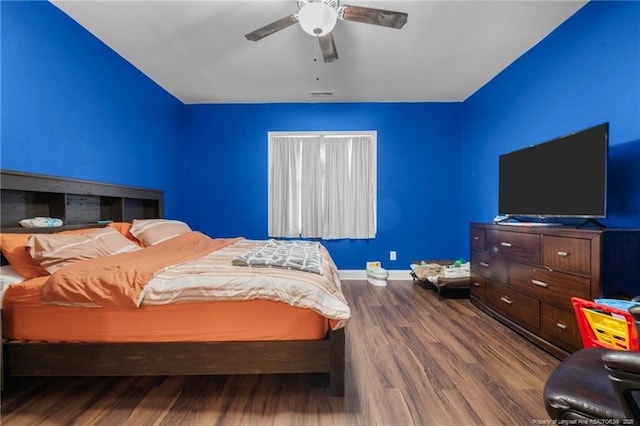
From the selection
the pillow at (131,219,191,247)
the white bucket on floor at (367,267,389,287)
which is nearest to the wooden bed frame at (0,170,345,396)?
the pillow at (131,219,191,247)

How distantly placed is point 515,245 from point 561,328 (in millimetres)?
678

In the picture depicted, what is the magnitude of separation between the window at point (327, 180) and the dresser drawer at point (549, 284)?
2.04 m

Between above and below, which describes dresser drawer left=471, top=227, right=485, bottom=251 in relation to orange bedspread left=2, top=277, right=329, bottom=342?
above

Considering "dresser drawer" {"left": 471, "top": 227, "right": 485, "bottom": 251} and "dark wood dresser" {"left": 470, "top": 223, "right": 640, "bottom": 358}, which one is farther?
"dresser drawer" {"left": 471, "top": 227, "right": 485, "bottom": 251}

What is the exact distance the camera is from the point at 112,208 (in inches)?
108

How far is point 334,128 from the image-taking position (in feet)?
13.3

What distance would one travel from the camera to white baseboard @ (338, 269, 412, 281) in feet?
13.3

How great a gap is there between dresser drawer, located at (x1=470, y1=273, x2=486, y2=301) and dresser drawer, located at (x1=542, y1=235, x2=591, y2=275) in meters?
0.91

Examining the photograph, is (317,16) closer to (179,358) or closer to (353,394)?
(179,358)

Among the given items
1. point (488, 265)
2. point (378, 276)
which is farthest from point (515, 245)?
point (378, 276)

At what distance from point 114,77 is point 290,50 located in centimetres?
178

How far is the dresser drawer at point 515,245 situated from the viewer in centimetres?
209

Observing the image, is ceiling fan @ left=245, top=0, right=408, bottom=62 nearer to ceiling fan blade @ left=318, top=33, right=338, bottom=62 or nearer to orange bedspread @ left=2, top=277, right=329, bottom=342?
ceiling fan blade @ left=318, top=33, right=338, bottom=62

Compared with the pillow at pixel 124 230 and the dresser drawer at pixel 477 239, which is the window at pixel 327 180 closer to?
the dresser drawer at pixel 477 239
